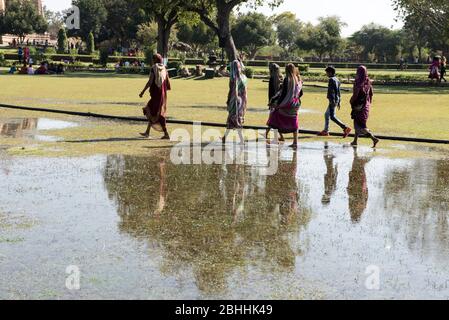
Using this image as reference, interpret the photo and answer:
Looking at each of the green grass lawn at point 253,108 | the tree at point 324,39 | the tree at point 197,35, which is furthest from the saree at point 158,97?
the tree at point 324,39

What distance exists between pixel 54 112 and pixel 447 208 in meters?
14.3

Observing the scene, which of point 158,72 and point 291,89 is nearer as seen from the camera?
point 291,89

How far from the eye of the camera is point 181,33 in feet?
356

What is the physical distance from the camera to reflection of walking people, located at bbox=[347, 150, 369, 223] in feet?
26.5

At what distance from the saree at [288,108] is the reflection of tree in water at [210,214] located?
2258 mm

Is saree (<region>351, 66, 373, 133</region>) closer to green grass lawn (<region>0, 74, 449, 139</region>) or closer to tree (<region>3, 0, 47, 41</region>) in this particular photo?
green grass lawn (<region>0, 74, 449, 139</region>)

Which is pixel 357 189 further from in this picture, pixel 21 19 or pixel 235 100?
pixel 21 19

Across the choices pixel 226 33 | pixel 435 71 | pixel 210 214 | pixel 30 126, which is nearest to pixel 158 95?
pixel 30 126

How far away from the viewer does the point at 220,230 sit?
6.97 metres

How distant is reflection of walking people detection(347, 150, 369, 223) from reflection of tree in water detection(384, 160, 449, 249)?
0.32 m

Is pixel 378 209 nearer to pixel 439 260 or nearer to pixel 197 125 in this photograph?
pixel 439 260

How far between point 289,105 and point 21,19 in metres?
101

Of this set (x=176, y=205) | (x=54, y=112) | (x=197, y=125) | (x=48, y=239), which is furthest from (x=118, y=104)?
(x=48, y=239)

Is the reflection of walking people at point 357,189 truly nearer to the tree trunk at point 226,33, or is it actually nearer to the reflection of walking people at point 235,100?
the reflection of walking people at point 235,100
